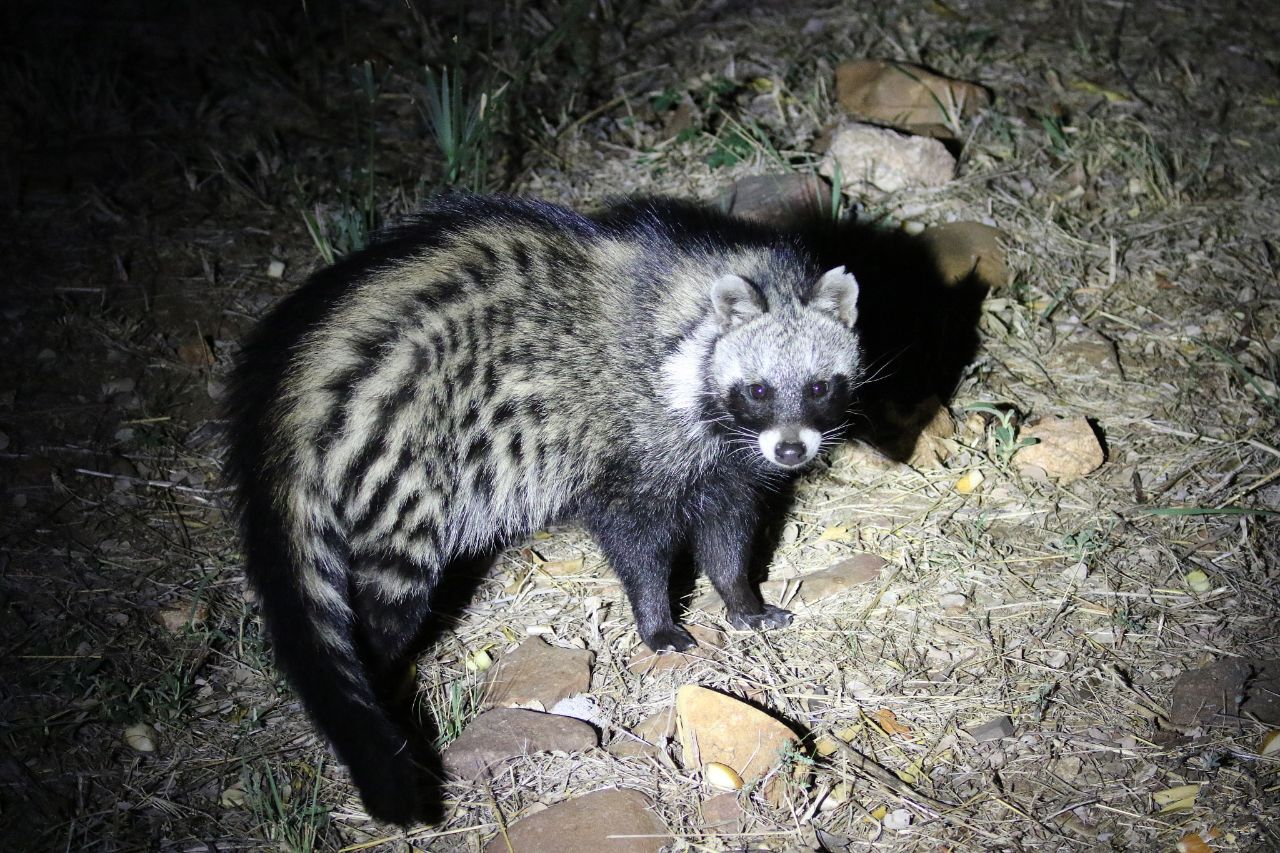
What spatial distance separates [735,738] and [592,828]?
0.58m

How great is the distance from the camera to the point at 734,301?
3934 mm

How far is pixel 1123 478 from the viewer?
15.4 feet

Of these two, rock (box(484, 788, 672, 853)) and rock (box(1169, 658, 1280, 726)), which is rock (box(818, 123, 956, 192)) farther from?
rock (box(484, 788, 672, 853))

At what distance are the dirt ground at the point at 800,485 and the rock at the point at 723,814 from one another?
48 millimetres

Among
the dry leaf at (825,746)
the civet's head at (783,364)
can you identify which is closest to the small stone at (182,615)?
the civet's head at (783,364)

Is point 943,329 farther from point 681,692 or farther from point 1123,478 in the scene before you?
point 681,692

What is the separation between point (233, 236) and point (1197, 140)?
576 centimetres

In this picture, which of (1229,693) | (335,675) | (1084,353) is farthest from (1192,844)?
(335,675)

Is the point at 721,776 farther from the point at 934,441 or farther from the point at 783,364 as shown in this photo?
the point at 934,441

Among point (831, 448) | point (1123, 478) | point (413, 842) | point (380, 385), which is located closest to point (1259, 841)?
point (1123, 478)

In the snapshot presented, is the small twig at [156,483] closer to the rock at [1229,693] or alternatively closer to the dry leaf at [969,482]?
the dry leaf at [969,482]

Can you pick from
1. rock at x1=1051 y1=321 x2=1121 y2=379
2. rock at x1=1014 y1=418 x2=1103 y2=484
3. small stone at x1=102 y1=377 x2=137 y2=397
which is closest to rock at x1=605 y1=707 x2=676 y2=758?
rock at x1=1014 y1=418 x2=1103 y2=484

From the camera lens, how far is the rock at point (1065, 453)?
4.71 m

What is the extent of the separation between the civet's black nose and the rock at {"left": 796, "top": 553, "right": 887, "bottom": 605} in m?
0.84
